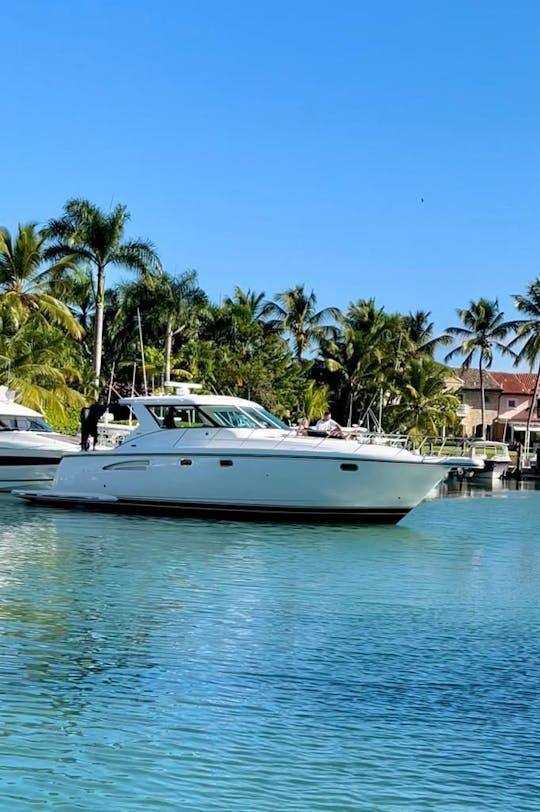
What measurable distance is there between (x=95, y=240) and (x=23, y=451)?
1829 cm

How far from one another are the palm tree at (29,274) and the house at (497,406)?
55864mm

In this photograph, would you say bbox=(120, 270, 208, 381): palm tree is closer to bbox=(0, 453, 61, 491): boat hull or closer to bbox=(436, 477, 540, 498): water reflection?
bbox=(436, 477, 540, 498): water reflection

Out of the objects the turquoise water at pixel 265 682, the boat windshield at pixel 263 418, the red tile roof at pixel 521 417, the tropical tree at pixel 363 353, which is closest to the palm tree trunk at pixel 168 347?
the tropical tree at pixel 363 353

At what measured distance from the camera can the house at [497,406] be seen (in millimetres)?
97812

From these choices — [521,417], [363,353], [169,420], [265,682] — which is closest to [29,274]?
[169,420]

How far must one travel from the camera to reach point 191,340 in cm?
6481

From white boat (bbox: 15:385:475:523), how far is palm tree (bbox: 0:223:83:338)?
19753 millimetres

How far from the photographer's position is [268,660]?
37.8 feet

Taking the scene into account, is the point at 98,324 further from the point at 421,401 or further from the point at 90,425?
the point at 421,401

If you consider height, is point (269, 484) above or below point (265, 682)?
Answer: above

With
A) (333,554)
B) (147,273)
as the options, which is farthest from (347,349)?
(333,554)

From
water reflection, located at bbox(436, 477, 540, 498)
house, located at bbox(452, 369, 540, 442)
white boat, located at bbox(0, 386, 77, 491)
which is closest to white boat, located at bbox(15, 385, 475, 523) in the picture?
white boat, located at bbox(0, 386, 77, 491)

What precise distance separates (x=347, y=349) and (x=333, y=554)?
176ft

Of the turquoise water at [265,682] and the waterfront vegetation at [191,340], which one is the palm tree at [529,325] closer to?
the waterfront vegetation at [191,340]
